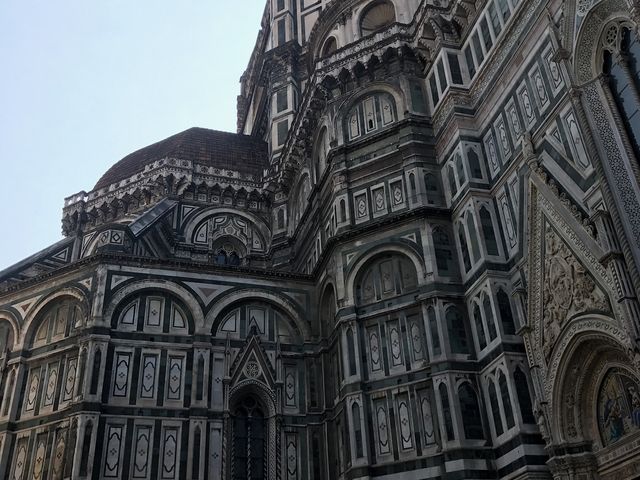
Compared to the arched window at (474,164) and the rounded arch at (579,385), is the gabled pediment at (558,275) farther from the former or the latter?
the arched window at (474,164)

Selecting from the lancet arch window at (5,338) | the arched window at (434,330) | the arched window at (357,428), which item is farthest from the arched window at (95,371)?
the arched window at (434,330)

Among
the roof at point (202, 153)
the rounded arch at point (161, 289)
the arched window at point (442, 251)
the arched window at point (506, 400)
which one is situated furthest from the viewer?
the roof at point (202, 153)

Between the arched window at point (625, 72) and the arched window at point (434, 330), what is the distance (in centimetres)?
775

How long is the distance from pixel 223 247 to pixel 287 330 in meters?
9.51

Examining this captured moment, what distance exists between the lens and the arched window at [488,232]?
792 inches

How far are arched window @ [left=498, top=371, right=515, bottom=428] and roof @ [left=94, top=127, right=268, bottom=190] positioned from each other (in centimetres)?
2067

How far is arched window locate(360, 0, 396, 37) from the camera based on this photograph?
3216 cm

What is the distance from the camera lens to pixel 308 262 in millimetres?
28781

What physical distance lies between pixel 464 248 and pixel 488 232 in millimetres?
1325

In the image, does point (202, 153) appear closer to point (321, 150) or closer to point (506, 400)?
point (321, 150)

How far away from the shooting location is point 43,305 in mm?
24500

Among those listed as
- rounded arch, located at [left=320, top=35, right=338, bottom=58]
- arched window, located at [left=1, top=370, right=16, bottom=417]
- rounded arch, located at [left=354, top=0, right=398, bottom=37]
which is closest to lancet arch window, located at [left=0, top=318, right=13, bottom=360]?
arched window, located at [left=1, top=370, right=16, bottom=417]

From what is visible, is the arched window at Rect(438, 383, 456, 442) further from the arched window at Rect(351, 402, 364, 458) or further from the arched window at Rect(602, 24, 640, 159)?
the arched window at Rect(602, 24, 640, 159)

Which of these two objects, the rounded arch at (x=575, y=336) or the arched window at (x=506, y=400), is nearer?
the rounded arch at (x=575, y=336)
